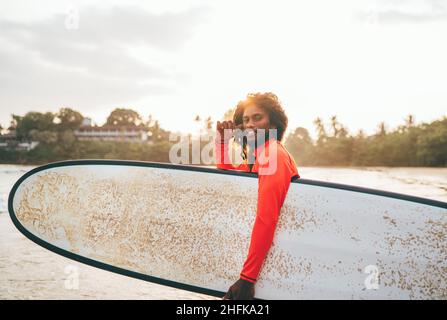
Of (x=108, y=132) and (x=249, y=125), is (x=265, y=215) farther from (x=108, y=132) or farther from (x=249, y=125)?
(x=108, y=132)

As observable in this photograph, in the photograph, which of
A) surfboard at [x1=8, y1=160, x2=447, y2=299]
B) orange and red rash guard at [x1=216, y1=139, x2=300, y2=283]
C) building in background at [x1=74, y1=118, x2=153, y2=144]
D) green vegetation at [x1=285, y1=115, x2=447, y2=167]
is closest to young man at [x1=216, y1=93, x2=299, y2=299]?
orange and red rash guard at [x1=216, y1=139, x2=300, y2=283]

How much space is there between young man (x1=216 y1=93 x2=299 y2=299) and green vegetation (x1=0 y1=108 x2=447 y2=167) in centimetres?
3600

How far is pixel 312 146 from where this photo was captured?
2137 inches

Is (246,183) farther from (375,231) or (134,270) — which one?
(134,270)

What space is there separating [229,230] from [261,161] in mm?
583

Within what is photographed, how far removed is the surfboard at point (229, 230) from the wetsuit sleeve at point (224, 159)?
0.04 meters

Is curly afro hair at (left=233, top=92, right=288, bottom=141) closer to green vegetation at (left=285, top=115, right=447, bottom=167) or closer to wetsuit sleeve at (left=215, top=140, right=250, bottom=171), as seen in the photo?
wetsuit sleeve at (left=215, top=140, right=250, bottom=171)

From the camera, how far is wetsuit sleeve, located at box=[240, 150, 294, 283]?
146 cm

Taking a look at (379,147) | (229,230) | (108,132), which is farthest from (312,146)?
(229,230)

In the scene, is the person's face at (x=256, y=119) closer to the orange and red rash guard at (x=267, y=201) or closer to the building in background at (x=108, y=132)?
the orange and red rash guard at (x=267, y=201)

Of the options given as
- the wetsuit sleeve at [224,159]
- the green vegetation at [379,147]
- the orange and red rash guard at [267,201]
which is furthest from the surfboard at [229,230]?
the green vegetation at [379,147]

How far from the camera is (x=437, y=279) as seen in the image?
6.07ft
